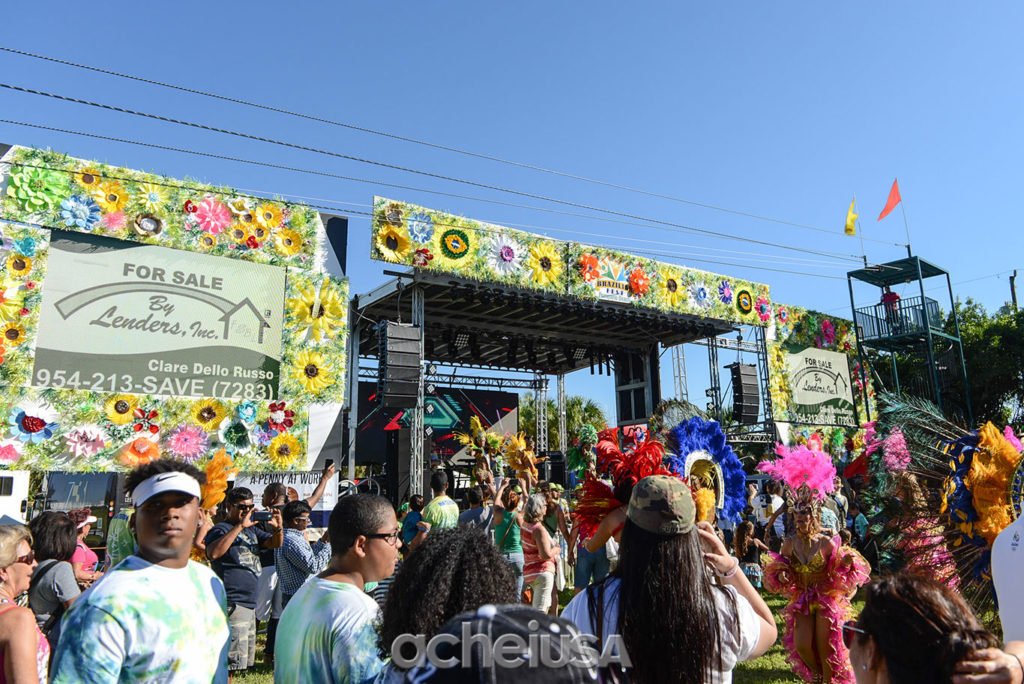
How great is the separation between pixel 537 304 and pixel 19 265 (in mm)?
9011

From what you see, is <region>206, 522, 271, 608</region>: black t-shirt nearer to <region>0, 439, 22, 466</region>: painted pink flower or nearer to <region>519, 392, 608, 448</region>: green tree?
<region>0, 439, 22, 466</region>: painted pink flower

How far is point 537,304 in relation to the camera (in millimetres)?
14344

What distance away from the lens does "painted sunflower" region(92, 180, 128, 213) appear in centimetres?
945


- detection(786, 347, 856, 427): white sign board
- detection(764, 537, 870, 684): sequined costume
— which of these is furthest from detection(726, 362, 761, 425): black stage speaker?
detection(764, 537, 870, 684): sequined costume

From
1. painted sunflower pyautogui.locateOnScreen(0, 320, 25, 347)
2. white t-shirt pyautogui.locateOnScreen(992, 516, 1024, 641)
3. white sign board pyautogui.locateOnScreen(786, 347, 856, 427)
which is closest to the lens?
white t-shirt pyautogui.locateOnScreen(992, 516, 1024, 641)

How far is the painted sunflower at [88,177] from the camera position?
30.6ft

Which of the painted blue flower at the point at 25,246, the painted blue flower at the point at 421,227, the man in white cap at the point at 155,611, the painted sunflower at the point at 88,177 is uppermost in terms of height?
the painted blue flower at the point at 421,227

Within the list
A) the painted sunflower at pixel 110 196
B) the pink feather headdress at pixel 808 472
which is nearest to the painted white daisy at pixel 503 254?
the painted sunflower at pixel 110 196

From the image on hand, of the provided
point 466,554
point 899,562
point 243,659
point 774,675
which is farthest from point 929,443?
point 243,659

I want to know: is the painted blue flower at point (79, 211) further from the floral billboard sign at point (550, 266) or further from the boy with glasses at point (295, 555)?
the boy with glasses at point (295, 555)

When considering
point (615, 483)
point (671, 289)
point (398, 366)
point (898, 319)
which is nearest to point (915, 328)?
point (898, 319)

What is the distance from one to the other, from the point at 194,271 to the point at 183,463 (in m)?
8.54

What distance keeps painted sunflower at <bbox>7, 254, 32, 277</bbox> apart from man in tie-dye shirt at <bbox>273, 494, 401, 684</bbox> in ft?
29.7

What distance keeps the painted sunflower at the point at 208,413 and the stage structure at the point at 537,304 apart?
2.30m
